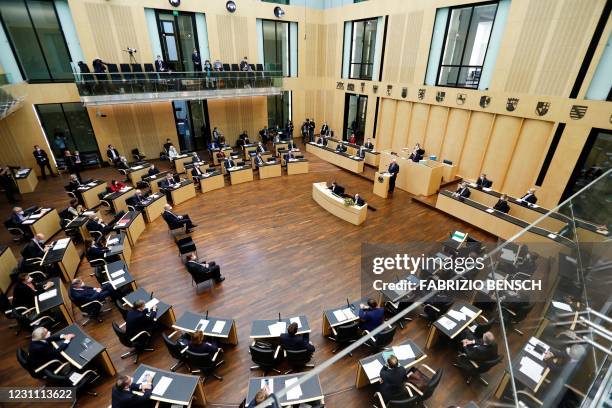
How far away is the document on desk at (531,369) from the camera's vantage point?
3997 mm

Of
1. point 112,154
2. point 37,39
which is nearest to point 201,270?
point 112,154

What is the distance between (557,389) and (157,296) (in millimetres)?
Answer: 6974

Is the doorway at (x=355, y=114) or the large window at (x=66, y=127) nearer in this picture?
the large window at (x=66, y=127)

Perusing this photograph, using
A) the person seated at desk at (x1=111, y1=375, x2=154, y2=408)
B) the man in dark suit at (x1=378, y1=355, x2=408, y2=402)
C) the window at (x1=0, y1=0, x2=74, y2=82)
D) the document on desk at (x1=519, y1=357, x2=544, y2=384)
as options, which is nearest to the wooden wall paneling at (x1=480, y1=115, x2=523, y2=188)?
the document on desk at (x1=519, y1=357, x2=544, y2=384)

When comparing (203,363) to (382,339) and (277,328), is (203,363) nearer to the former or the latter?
(277,328)

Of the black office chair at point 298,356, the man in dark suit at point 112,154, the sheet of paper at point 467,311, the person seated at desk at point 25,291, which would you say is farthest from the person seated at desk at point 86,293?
the man in dark suit at point 112,154

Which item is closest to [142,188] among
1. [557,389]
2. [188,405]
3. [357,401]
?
[188,405]

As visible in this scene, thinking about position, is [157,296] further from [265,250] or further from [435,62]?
[435,62]

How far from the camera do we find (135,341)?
16.3ft

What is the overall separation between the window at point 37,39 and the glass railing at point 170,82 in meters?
1.99

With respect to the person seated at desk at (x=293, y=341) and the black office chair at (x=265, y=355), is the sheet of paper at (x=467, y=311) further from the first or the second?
the black office chair at (x=265, y=355)

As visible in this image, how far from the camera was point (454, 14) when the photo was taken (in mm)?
11531

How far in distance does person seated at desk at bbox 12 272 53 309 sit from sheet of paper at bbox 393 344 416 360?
6.41 meters

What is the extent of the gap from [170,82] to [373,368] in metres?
13.6
